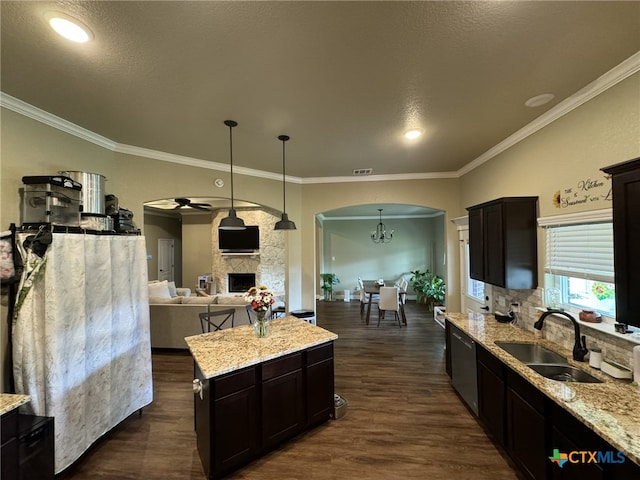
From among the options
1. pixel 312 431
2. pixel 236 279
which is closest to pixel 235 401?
pixel 312 431

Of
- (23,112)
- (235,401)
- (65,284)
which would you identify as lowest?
(235,401)

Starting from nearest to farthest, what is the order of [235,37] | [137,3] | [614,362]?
[137,3], [235,37], [614,362]

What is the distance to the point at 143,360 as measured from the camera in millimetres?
2895

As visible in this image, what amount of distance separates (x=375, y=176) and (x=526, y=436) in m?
3.97

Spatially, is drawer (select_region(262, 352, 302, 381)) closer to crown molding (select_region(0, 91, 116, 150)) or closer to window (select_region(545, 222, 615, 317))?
window (select_region(545, 222, 615, 317))

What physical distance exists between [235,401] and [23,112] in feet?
10.0

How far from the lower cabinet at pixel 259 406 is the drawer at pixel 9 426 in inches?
41.8

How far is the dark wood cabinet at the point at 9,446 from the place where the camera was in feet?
5.28

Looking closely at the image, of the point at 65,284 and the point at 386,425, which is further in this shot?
the point at 386,425

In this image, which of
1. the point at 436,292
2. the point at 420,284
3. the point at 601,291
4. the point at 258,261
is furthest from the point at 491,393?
the point at 258,261

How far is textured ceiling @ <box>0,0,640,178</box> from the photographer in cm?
147

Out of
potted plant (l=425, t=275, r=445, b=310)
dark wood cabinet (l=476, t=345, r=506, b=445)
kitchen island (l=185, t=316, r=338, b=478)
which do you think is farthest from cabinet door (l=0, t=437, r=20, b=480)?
potted plant (l=425, t=275, r=445, b=310)

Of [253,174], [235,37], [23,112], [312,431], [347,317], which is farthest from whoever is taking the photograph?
[347,317]

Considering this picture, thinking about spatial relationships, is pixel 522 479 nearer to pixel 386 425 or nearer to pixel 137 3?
pixel 386 425
